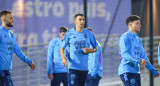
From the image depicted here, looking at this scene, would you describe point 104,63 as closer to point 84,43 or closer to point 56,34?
point 56,34

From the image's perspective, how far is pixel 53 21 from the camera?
38.7 ft

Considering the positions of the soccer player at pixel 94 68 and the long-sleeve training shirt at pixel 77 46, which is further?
the soccer player at pixel 94 68

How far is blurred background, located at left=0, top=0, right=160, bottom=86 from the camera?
11.1 metres

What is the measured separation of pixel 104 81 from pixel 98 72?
3.60 metres

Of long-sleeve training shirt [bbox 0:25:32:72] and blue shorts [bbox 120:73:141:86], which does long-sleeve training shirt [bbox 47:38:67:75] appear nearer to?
long-sleeve training shirt [bbox 0:25:32:72]

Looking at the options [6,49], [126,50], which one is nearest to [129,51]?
[126,50]

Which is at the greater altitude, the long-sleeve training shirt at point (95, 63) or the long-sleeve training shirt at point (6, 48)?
the long-sleeve training shirt at point (6, 48)

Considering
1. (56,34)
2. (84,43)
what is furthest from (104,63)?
(84,43)

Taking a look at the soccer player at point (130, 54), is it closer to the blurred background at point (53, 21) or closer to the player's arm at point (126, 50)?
the player's arm at point (126, 50)

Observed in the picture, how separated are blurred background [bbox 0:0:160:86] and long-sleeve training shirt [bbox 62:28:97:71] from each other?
1.80 metres

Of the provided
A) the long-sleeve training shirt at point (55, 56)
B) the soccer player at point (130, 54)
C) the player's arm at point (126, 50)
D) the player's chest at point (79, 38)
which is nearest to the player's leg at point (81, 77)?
the player's chest at point (79, 38)

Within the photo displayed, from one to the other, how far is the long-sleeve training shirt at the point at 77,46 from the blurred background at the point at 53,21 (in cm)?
180

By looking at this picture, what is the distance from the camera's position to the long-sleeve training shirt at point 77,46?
30.8 ft

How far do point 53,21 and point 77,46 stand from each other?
8.22ft
